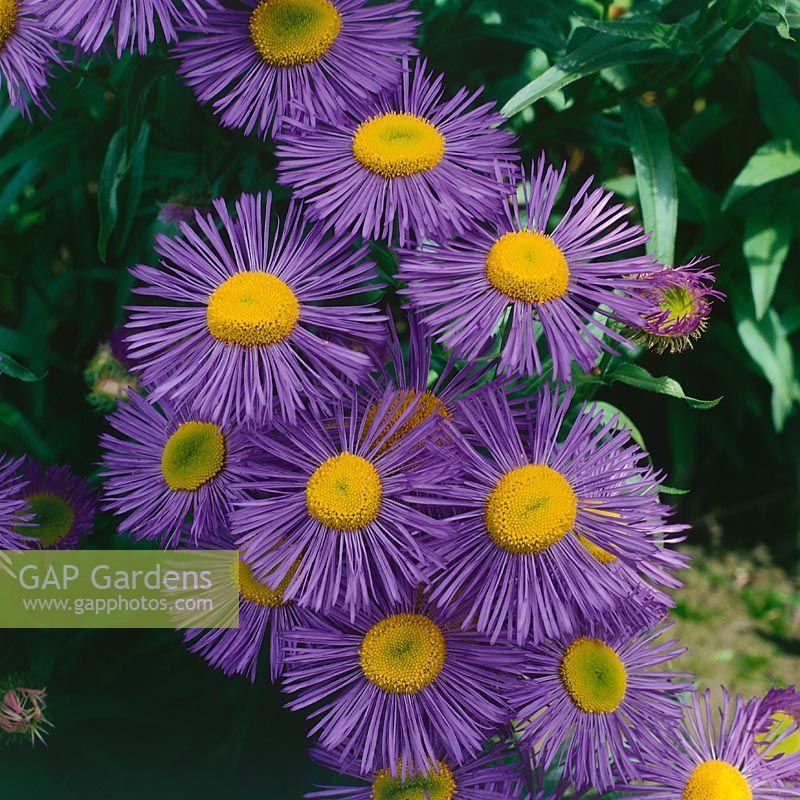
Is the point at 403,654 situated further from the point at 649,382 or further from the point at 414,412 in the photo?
the point at 649,382

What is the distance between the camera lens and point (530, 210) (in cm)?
95

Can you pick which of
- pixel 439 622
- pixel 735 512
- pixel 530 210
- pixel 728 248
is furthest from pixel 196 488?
pixel 735 512

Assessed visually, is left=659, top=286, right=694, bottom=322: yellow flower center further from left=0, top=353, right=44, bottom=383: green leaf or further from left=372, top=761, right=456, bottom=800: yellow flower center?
left=0, top=353, right=44, bottom=383: green leaf

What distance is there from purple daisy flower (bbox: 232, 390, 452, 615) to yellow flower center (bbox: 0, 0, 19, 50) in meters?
0.56

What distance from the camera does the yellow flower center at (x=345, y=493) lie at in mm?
865

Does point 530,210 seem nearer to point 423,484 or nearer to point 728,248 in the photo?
point 423,484

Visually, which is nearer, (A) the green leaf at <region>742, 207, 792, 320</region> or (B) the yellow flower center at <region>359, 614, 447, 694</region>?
(B) the yellow flower center at <region>359, 614, 447, 694</region>

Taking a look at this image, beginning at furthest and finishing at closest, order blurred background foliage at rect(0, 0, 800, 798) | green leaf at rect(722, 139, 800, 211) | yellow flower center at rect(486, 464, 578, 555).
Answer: green leaf at rect(722, 139, 800, 211) → blurred background foliage at rect(0, 0, 800, 798) → yellow flower center at rect(486, 464, 578, 555)

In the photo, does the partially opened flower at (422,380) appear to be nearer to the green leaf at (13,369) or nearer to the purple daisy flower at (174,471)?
the purple daisy flower at (174,471)

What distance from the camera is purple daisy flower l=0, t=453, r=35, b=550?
102cm

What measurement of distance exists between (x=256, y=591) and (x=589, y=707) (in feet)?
1.18

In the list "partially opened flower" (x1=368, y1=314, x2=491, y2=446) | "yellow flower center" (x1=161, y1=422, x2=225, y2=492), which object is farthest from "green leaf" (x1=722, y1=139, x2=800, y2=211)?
"yellow flower center" (x1=161, y1=422, x2=225, y2=492)

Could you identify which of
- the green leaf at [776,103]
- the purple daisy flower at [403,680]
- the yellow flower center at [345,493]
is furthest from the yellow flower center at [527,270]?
the green leaf at [776,103]

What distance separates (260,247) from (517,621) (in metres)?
0.46
